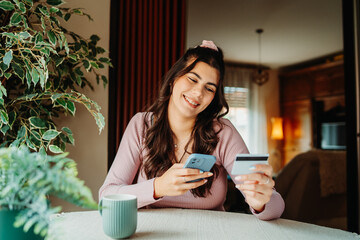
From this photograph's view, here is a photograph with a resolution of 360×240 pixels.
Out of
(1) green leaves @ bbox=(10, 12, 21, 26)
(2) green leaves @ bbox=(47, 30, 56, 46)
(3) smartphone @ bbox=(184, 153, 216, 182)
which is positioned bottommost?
(3) smartphone @ bbox=(184, 153, 216, 182)

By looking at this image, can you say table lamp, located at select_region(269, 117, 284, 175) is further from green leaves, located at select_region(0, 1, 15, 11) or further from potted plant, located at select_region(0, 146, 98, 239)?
potted plant, located at select_region(0, 146, 98, 239)

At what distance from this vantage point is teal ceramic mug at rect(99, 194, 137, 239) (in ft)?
2.58

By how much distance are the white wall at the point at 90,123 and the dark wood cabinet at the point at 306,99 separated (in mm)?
5600

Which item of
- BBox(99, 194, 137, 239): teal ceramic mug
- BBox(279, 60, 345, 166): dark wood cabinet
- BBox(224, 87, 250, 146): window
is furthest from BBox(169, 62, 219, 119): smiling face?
BBox(224, 87, 250, 146): window

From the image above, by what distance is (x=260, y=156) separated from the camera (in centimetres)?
96

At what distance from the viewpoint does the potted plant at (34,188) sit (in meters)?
0.47

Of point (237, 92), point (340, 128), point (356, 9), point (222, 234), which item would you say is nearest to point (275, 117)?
point (237, 92)

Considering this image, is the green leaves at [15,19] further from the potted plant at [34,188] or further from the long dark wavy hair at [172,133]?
the potted plant at [34,188]

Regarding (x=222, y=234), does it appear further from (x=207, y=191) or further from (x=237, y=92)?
(x=237, y=92)

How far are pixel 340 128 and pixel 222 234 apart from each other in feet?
19.9

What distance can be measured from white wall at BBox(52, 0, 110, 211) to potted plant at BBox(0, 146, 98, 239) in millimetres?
1410

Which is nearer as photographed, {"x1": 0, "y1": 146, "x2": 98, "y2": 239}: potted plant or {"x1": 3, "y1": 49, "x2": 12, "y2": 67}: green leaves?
{"x1": 0, "y1": 146, "x2": 98, "y2": 239}: potted plant

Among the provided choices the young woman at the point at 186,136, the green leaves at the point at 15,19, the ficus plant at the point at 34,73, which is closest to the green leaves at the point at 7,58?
the ficus plant at the point at 34,73

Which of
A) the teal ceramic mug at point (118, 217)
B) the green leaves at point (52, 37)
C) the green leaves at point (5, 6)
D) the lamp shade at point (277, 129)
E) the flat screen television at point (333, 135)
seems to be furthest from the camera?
the lamp shade at point (277, 129)
